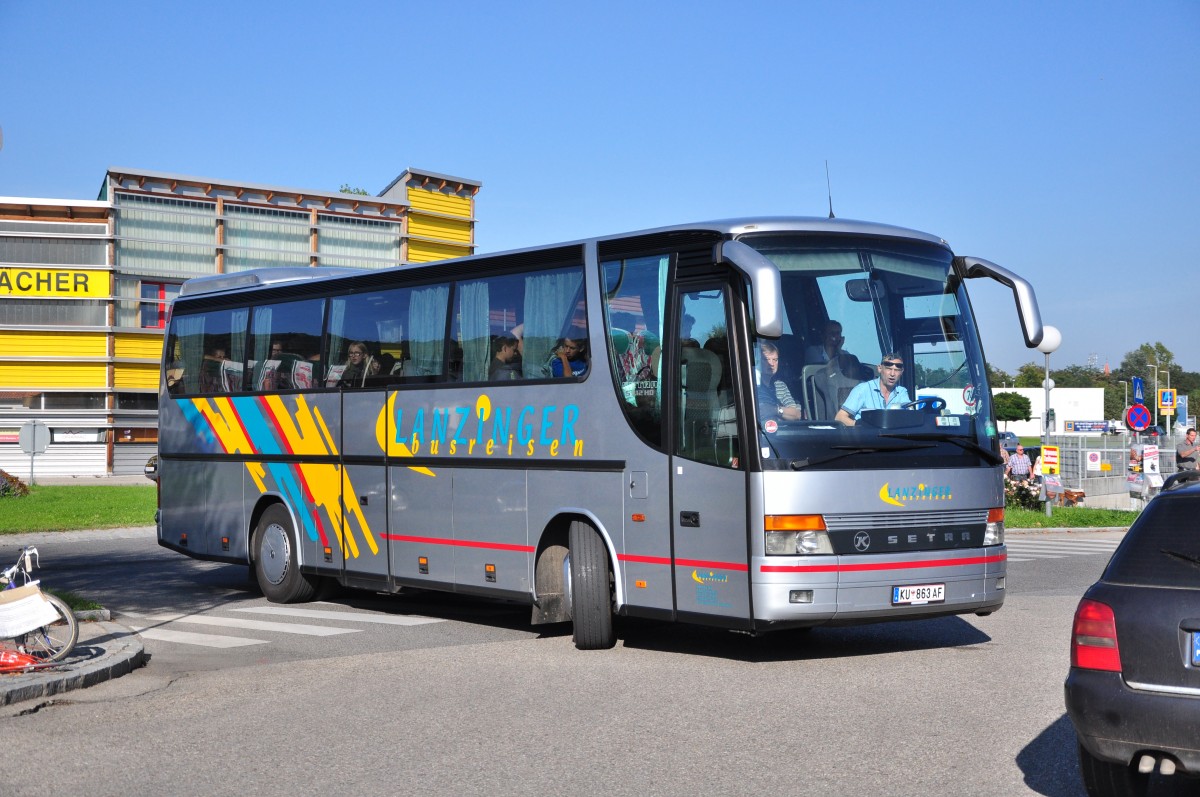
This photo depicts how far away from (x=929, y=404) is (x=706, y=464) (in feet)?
5.80

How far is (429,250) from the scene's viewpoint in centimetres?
4303

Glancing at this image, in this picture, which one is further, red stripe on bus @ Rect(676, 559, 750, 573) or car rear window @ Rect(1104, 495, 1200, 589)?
red stripe on bus @ Rect(676, 559, 750, 573)

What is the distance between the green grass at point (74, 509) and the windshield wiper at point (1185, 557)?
21161 mm

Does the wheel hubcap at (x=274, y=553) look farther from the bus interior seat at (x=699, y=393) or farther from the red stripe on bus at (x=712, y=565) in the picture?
the bus interior seat at (x=699, y=393)

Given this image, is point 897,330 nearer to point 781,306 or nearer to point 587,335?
point 781,306

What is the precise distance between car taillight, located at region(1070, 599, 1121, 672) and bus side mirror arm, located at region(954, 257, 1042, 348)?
5490 millimetres

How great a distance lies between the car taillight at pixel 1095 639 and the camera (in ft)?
17.4

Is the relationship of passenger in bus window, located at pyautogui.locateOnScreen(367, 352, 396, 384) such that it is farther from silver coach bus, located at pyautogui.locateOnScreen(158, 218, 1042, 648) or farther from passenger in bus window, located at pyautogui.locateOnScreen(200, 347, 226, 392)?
passenger in bus window, located at pyautogui.locateOnScreen(200, 347, 226, 392)

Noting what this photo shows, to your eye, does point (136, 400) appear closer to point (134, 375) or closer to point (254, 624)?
point (134, 375)

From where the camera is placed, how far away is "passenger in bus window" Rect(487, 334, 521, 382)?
1170cm

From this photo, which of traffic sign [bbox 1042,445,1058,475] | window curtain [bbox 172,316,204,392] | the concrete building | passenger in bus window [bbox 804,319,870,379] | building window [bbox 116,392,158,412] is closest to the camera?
passenger in bus window [bbox 804,319,870,379]

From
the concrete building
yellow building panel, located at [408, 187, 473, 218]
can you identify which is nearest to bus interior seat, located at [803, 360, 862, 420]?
the concrete building

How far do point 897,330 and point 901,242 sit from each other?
2.64ft

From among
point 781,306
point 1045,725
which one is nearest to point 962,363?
point 781,306
